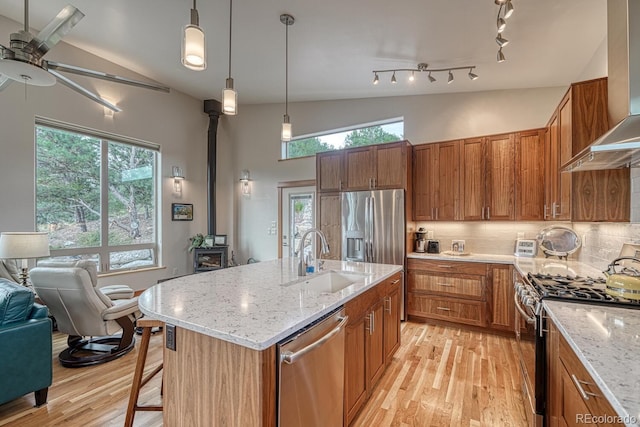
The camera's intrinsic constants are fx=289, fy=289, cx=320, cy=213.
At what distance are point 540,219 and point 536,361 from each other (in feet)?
7.55

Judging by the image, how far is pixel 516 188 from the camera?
3.55 meters

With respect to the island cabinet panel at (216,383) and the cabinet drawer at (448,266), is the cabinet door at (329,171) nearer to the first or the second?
the cabinet drawer at (448,266)

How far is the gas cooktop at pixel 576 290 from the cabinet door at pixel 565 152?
2.24 ft

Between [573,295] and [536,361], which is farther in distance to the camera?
[536,361]

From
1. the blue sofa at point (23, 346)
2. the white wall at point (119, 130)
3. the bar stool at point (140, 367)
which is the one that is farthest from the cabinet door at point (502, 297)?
the white wall at point (119, 130)

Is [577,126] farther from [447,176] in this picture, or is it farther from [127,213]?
[127,213]

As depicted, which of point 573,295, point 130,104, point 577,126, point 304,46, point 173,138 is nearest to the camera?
point 573,295

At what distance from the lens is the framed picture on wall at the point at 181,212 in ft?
Answer: 18.2

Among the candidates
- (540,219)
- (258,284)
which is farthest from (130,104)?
(540,219)

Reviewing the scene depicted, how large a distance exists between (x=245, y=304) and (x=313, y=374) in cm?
49

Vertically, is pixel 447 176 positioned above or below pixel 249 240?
above

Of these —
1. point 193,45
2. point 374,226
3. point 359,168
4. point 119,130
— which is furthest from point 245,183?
point 193,45

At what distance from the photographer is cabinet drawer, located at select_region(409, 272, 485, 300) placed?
353 centimetres

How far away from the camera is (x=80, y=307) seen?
268cm
